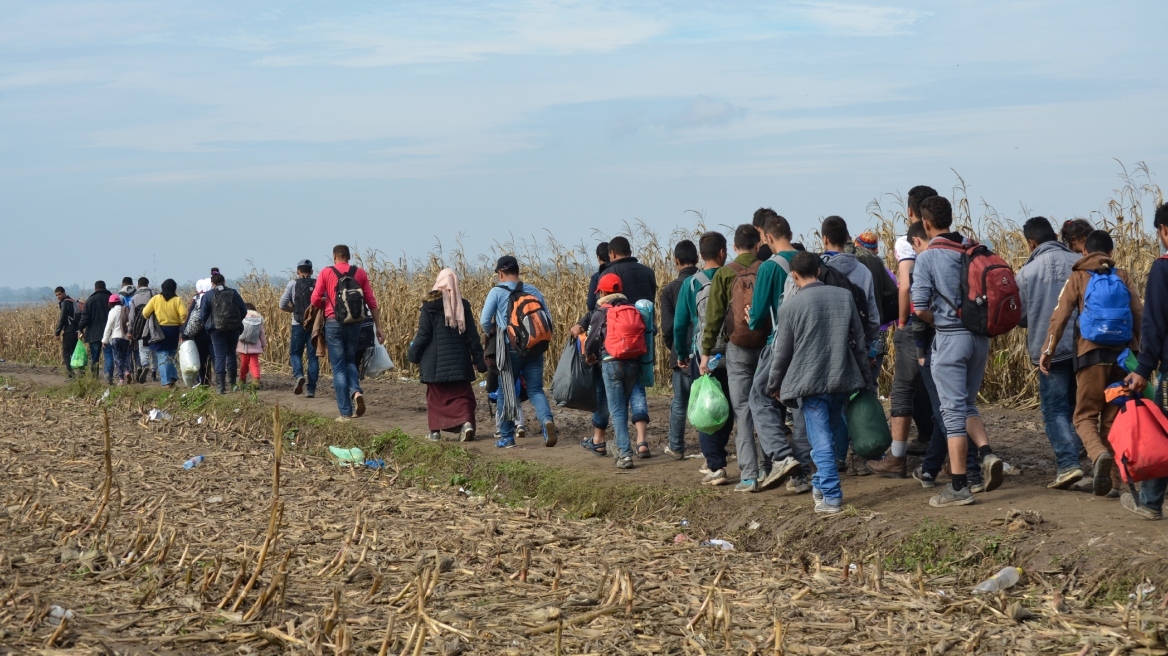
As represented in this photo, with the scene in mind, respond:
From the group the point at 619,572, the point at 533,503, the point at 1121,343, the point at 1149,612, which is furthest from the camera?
the point at 533,503

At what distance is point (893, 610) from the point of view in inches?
239

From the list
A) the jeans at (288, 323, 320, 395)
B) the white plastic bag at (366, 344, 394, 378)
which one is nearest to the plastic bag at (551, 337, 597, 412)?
the white plastic bag at (366, 344, 394, 378)

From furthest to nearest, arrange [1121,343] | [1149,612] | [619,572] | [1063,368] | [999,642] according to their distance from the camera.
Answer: [1063,368], [1121,343], [619,572], [1149,612], [999,642]

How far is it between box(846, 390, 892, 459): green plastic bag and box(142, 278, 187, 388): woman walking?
12937mm

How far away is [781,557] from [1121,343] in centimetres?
261

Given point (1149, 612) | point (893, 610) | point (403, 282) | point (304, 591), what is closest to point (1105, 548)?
point (1149, 612)

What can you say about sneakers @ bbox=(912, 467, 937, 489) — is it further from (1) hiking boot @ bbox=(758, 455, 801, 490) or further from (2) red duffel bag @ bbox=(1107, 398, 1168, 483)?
(2) red duffel bag @ bbox=(1107, 398, 1168, 483)

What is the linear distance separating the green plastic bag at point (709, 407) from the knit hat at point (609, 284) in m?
1.58

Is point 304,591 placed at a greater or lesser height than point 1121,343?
lesser

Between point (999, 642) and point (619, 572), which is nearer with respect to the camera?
point (999, 642)

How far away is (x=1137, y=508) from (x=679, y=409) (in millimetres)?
4339

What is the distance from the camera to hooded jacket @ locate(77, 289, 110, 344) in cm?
2281

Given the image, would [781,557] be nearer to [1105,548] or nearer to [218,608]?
[1105,548]

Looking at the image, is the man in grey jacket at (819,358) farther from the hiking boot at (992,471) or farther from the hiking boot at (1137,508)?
the hiking boot at (1137,508)
